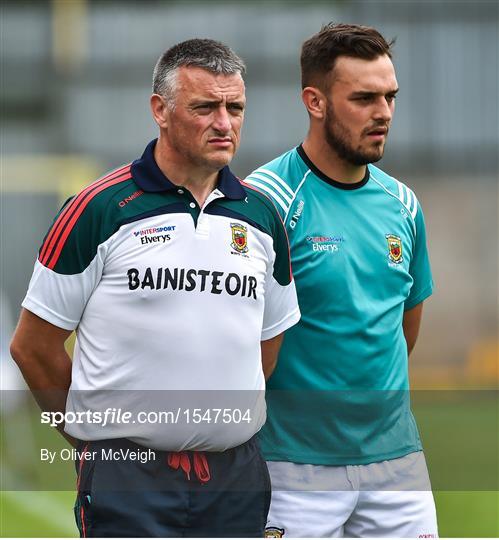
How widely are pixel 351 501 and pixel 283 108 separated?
13.6 m

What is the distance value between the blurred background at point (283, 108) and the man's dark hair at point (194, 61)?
13317 millimetres

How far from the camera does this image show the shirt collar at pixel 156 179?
3.67m

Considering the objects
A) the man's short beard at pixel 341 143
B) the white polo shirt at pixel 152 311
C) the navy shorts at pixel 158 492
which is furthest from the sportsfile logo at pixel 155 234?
the man's short beard at pixel 341 143

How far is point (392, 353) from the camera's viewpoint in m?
4.19

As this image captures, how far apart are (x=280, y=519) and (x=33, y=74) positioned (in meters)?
14.3

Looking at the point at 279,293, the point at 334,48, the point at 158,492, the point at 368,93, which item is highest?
the point at 334,48

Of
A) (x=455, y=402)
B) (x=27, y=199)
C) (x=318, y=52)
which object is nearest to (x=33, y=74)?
(x=27, y=199)

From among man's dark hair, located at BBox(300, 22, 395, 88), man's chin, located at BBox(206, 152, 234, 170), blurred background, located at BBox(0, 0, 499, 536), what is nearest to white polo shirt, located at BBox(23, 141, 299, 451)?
man's chin, located at BBox(206, 152, 234, 170)

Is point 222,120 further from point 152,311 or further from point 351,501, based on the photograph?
point 351,501

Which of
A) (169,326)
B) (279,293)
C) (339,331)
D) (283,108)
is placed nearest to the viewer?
(169,326)

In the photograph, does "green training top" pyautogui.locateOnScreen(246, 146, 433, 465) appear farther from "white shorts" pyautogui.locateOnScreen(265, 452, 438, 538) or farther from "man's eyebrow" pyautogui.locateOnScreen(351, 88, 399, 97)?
"man's eyebrow" pyautogui.locateOnScreen(351, 88, 399, 97)

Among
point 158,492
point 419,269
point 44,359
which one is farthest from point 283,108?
point 158,492

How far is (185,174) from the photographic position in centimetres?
372

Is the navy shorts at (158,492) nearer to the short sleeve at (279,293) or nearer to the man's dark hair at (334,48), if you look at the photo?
the short sleeve at (279,293)
